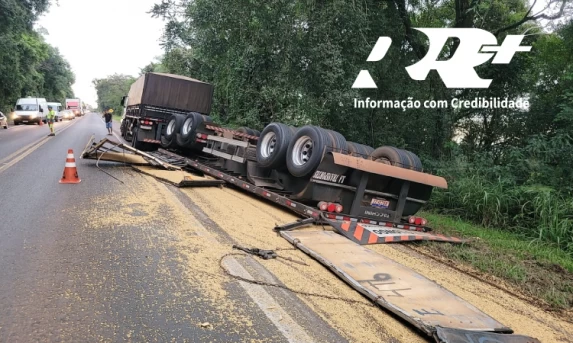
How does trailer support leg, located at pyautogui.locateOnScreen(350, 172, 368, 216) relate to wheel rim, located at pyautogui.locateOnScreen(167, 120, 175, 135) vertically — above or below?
below

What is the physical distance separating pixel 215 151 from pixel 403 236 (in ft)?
16.8

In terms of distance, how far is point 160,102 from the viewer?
15.4 metres

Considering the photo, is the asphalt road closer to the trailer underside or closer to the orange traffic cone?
the trailer underside

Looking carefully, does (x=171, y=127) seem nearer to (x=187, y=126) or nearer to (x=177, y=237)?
(x=187, y=126)

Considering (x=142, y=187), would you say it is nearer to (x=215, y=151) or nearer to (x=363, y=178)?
(x=215, y=151)

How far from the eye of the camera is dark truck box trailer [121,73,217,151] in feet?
49.3

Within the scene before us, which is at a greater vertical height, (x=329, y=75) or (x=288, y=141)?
(x=329, y=75)

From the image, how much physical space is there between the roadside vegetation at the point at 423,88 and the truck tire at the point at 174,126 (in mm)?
3031

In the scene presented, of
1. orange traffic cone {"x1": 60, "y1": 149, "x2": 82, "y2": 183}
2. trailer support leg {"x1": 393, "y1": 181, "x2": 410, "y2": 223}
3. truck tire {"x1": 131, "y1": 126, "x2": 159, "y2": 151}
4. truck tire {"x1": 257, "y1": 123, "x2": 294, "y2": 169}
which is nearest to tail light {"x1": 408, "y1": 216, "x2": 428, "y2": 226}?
trailer support leg {"x1": 393, "y1": 181, "x2": 410, "y2": 223}

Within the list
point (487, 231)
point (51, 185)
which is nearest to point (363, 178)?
point (487, 231)

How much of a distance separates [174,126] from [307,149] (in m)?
6.16

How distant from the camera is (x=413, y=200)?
682 centimetres

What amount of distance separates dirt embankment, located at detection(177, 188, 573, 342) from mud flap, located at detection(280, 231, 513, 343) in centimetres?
10

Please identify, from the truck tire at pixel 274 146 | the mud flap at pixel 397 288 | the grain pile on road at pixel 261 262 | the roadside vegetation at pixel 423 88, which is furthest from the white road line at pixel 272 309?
the roadside vegetation at pixel 423 88
